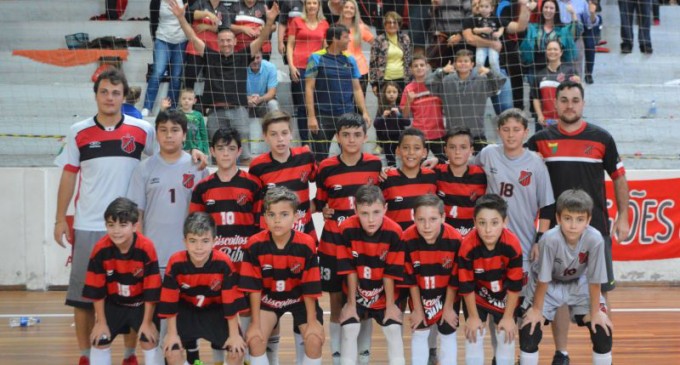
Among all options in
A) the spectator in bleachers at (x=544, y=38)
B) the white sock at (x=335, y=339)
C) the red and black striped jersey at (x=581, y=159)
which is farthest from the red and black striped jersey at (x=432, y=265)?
the spectator in bleachers at (x=544, y=38)

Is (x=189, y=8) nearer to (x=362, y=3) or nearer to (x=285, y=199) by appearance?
(x=362, y=3)

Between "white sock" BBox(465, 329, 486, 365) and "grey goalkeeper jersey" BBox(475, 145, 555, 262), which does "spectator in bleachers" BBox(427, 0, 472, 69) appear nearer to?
"grey goalkeeper jersey" BBox(475, 145, 555, 262)

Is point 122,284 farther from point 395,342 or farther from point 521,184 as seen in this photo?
point 521,184

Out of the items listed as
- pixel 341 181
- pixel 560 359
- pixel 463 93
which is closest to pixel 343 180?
pixel 341 181

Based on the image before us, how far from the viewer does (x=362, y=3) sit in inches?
384

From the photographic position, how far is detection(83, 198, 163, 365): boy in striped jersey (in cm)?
511

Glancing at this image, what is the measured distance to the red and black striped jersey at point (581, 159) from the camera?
5547 mm

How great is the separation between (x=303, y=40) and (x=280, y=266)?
406 centimetres

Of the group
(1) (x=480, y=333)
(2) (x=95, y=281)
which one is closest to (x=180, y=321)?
(2) (x=95, y=281)

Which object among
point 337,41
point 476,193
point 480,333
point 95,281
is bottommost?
point 480,333

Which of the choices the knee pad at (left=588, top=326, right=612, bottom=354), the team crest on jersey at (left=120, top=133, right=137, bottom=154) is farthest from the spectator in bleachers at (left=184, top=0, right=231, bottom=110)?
the knee pad at (left=588, top=326, right=612, bottom=354)

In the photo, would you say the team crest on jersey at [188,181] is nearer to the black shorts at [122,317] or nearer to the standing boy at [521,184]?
the black shorts at [122,317]

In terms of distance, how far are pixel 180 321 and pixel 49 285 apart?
11.4 feet

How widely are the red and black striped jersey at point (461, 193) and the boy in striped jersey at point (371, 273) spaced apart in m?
0.47
